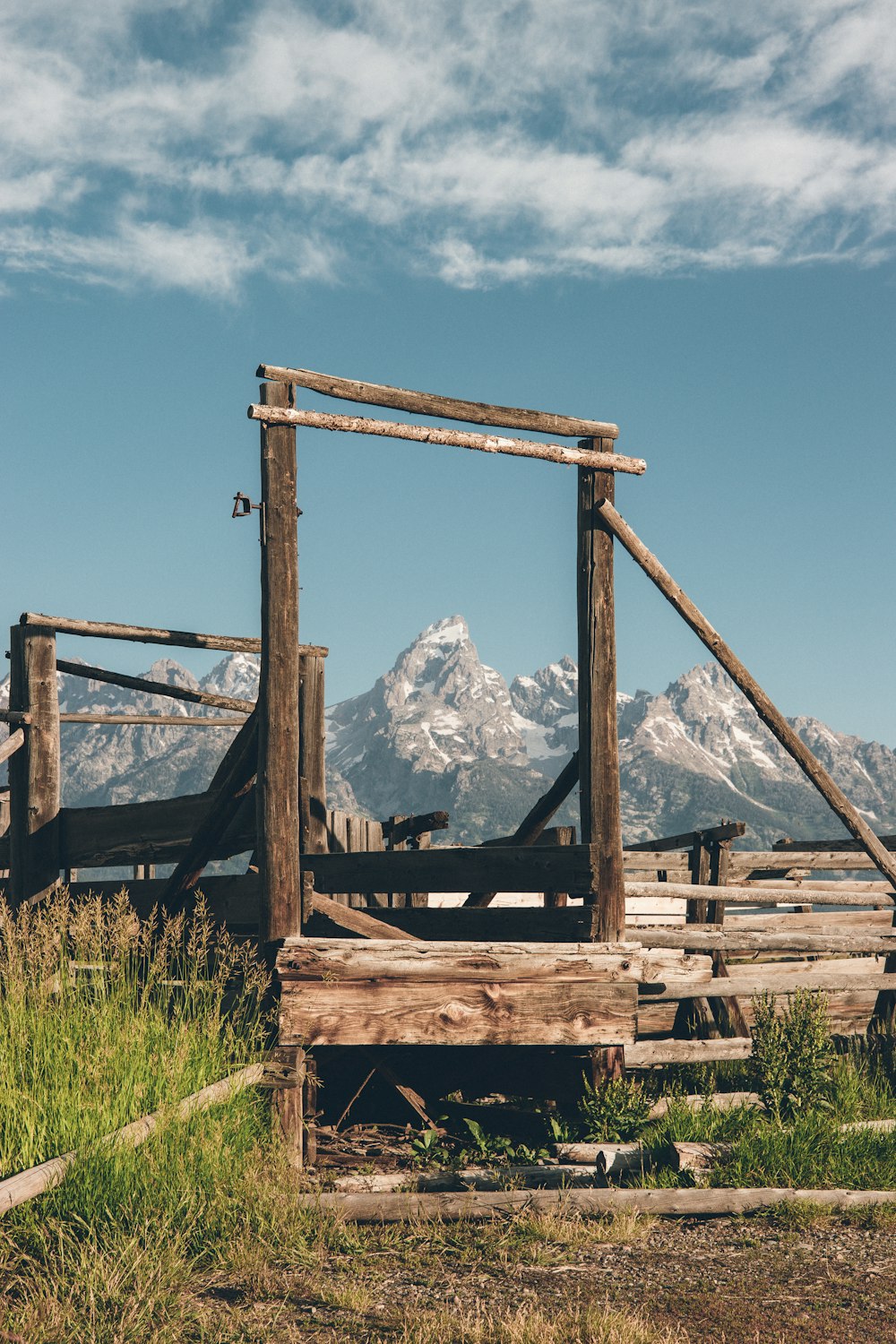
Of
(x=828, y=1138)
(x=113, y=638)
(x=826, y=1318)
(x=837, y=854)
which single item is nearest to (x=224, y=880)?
(x=113, y=638)

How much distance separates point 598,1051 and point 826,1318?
3.34 m

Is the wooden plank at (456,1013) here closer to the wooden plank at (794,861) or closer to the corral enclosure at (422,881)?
the corral enclosure at (422,881)

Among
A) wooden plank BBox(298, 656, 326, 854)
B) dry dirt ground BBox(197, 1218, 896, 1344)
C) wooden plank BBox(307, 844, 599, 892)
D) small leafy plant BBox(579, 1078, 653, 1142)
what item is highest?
wooden plank BBox(298, 656, 326, 854)

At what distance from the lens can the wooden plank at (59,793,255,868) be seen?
9773mm

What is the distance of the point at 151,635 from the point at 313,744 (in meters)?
1.94

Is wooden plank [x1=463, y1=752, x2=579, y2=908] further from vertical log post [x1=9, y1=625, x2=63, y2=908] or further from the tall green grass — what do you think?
vertical log post [x1=9, y1=625, x2=63, y2=908]

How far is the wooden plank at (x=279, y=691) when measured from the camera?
8.12 meters

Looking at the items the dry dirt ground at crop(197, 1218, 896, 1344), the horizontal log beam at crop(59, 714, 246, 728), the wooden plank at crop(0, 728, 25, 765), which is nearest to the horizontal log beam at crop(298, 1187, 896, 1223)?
the dry dirt ground at crop(197, 1218, 896, 1344)

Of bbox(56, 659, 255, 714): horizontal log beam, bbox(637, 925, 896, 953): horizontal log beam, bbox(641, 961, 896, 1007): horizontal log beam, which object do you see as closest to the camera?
bbox(641, 961, 896, 1007): horizontal log beam

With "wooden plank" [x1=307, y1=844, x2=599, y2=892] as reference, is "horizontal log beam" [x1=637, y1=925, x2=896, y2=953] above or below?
below

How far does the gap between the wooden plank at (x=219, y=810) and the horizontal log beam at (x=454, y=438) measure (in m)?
2.17

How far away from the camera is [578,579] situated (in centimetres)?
921

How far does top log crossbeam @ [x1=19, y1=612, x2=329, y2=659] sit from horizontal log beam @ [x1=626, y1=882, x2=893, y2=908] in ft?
12.0

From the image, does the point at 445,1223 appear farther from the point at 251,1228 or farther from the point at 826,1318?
the point at 826,1318
